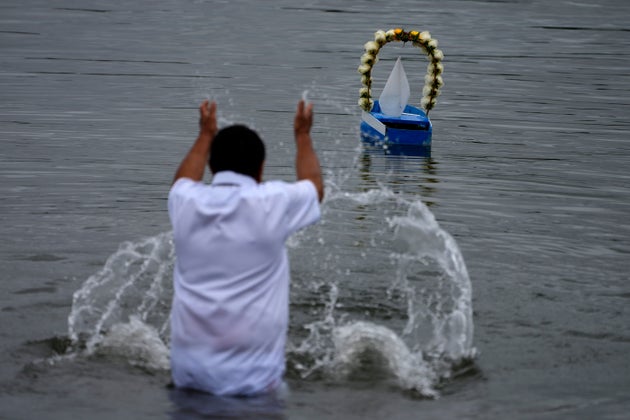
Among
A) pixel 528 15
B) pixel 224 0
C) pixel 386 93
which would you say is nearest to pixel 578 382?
pixel 386 93

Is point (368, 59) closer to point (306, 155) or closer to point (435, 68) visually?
point (435, 68)

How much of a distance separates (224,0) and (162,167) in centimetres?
4267

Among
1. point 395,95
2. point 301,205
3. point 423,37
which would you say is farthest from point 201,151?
point 423,37

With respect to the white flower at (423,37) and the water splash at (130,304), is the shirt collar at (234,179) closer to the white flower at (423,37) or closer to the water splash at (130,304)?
the water splash at (130,304)

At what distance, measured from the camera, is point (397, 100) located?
20.1 m

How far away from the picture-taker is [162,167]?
56.0ft

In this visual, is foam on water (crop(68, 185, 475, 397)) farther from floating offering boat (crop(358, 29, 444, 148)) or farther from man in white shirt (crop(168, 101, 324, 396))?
floating offering boat (crop(358, 29, 444, 148))

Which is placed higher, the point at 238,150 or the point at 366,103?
the point at 238,150

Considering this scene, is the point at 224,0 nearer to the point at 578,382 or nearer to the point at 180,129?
the point at 180,129

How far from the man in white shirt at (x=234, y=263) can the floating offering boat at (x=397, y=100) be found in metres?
13.2

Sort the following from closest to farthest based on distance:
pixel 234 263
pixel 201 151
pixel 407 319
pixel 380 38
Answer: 1. pixel 234 263
2. pixel 201 151
3. pixel 407 319
4. pixel 380 38

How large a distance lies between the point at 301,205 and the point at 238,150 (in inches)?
19.2

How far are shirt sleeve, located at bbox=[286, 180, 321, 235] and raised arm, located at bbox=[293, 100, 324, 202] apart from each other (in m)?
0.11

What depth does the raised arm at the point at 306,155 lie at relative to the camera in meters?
6.55
